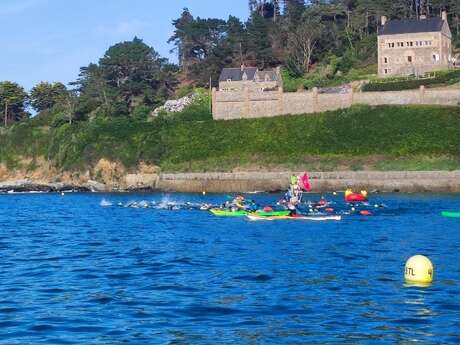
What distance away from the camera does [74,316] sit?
24078 mm

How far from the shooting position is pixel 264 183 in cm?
9256

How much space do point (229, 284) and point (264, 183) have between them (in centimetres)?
6338

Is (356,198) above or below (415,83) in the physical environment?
below

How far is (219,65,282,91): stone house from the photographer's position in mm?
124750

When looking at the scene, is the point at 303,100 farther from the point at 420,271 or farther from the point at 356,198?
the point at 420,271

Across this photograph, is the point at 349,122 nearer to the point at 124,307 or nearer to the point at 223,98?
the point at 223,98

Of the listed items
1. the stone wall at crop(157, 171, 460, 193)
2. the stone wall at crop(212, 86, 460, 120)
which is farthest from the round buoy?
the stone wall at crop(212, 86, 460, 120)

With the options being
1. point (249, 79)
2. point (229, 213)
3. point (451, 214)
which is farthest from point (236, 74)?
point (451, 214)

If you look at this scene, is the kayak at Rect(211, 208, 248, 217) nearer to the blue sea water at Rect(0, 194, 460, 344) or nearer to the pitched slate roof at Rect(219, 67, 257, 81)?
the blue sea water at Rect(0, 194, 460, 344)

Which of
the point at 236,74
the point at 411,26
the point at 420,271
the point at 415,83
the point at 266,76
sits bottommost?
the point at 420,271

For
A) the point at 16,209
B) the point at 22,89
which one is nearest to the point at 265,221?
the point at 16,209

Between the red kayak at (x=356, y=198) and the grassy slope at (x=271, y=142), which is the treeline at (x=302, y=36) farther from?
the red kayak at (x=356, y=198)

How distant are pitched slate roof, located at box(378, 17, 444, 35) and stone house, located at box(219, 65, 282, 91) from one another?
55.9 ft

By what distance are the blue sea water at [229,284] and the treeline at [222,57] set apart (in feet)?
258
